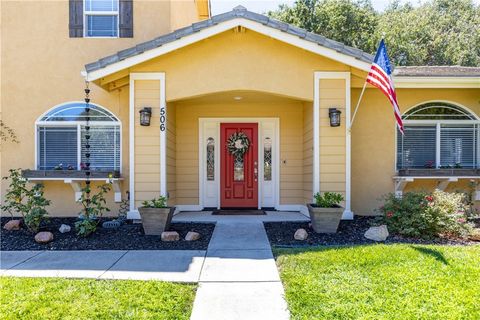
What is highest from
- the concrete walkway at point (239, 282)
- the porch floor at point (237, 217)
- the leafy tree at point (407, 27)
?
the leafy tree at point (407, 27)

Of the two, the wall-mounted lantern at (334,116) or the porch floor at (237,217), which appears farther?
the porch floor at (237,217)

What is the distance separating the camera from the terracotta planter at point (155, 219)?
20.2ft

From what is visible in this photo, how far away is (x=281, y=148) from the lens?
8.66m

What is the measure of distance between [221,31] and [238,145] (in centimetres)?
298

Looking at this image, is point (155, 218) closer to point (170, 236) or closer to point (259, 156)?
point (170, 236)

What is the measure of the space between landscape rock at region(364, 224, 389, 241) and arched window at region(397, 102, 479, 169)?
9.34 ft

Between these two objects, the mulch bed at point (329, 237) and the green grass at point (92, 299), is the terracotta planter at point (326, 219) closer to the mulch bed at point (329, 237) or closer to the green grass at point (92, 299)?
the mulch bed at point (329, 237)

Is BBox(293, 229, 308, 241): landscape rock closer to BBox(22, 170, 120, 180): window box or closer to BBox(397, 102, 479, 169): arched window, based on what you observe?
BBox(397, 102, 479, 169): arched window

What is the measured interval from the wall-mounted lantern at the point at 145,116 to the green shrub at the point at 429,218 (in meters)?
4.83

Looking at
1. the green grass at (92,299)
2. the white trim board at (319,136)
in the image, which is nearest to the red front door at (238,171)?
the white trim board at (319,136)

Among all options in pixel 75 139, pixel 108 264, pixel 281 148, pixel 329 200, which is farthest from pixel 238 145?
pixel 108 264

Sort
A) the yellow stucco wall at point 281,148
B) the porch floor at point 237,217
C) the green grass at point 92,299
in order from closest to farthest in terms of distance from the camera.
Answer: the green grass at point 92,299, the porch floor at point 237,217, the yellow stucco wall at point 281,148

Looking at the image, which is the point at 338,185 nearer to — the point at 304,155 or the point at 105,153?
the point at 304,155

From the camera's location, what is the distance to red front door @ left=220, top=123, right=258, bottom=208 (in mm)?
8844
